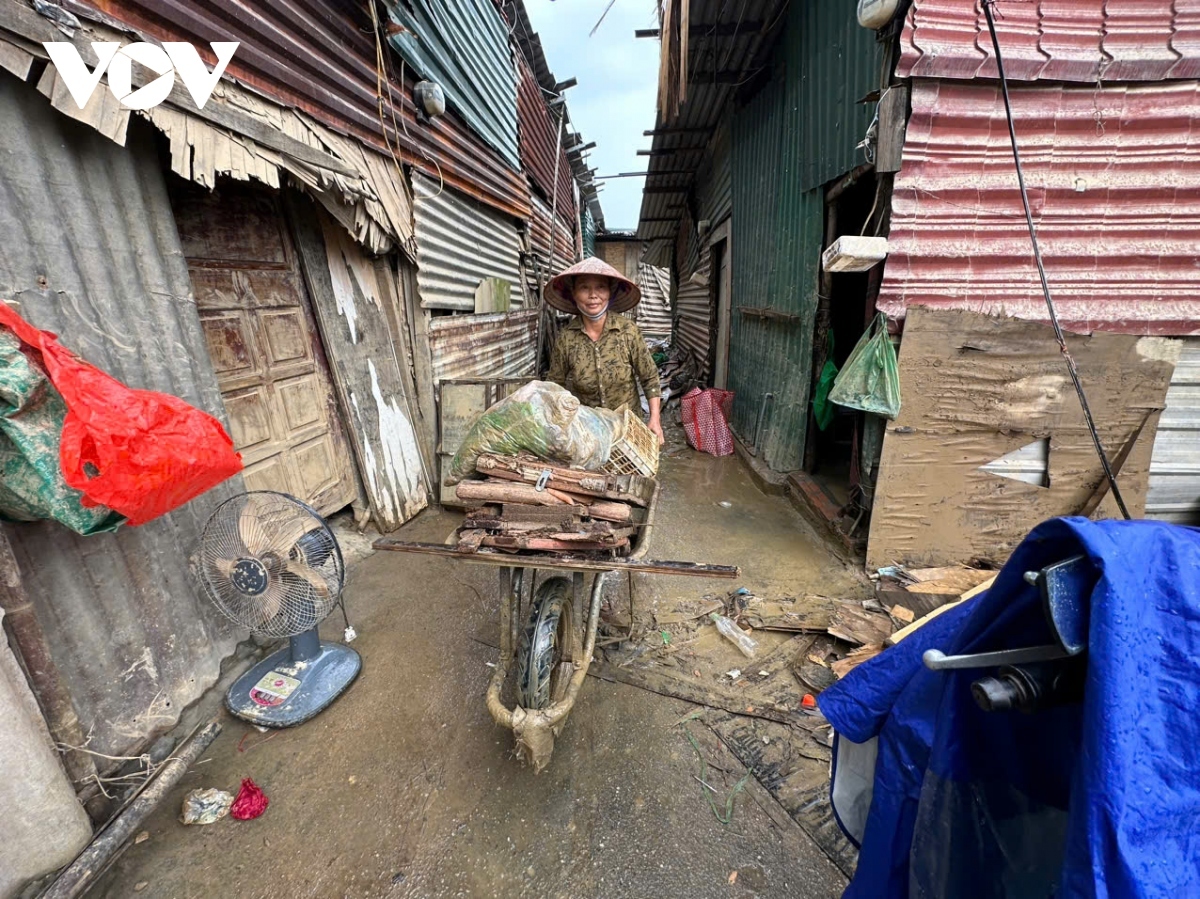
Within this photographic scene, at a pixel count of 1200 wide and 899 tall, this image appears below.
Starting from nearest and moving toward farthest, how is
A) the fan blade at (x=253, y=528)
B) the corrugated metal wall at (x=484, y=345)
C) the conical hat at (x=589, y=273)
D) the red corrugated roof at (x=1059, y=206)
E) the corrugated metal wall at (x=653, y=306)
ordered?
the fan blade at (x=253, y=528) < the red corrugated roof at (x=1059, y=206) < the conical hat at (x=589, y=273) < the corrugated metal wall at (x=484, y=345) < the corrugated metal wall at (x=653, y=306)

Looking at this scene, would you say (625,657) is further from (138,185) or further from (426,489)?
(138,185)

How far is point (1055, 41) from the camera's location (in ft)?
10.4

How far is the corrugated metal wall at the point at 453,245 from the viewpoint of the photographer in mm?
4898

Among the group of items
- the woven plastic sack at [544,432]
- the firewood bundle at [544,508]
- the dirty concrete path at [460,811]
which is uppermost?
the woven plastic sack at [544,432]

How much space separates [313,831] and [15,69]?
327 cm

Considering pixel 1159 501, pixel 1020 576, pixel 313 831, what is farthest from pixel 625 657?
pixel 1159 501

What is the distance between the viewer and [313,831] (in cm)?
213

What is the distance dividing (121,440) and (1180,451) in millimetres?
6743

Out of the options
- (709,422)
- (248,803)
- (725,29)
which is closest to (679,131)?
(725,29)

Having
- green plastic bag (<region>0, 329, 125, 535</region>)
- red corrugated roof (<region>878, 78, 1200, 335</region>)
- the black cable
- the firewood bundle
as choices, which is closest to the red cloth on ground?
green plastic bag (<region>0, 329, 125, 535</region>)

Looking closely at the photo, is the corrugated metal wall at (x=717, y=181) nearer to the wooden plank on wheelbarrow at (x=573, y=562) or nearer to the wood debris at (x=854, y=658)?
the wood debris at (x=854, y=658)

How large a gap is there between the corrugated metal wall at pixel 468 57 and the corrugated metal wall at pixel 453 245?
1006 mm

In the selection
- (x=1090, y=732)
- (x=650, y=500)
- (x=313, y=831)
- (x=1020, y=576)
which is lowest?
(x=313, y=831)

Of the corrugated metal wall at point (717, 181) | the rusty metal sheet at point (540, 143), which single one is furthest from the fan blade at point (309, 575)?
the rusty metal sheet at point (540, 143)
